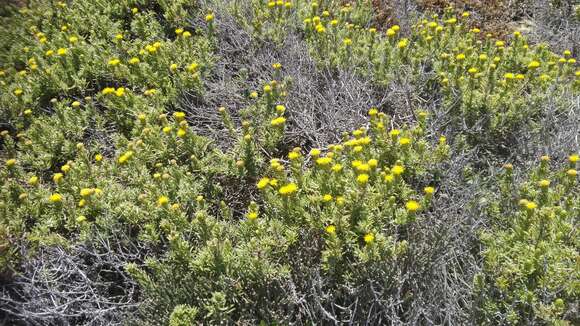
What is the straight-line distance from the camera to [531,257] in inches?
97.7

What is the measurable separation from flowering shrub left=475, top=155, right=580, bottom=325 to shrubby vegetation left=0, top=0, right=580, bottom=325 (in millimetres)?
13

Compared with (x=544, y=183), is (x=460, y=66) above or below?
above

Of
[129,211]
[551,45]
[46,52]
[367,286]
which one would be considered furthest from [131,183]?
[551,45]

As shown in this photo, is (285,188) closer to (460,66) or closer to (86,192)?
(86,192)

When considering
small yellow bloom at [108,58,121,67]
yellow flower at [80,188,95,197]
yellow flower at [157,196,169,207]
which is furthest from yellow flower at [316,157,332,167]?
small yellow bloom at [108,58,121,67]

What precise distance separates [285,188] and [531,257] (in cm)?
137

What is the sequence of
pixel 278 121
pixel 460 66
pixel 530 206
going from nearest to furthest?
pixel 530 206
pixel 278 121
pixel 460 66

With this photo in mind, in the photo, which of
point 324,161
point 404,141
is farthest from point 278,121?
point 404,141

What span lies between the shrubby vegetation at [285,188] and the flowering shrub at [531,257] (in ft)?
0.04

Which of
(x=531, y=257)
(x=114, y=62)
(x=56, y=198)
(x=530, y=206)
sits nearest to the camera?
(x=531, y=257)

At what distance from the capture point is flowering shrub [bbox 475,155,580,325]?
2.40 meters

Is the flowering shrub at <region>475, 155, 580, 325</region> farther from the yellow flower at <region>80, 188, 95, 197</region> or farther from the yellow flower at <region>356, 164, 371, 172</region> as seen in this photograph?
the yellow flower at <region>80, 188, 95, 197</region>

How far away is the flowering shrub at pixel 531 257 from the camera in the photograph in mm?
2400

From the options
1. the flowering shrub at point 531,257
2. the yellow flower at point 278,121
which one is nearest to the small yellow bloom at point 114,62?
the yellow flower at point 278,121
